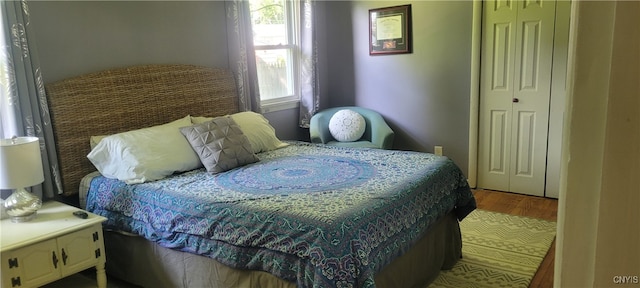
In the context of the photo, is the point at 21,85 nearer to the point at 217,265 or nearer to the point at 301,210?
the point at 217,265

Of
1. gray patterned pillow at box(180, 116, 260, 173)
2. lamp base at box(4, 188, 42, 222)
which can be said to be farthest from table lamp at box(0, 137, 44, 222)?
gray patterned pillow at box(180, 116, 260, 173)

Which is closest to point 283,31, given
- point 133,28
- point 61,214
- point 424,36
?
point 424,36

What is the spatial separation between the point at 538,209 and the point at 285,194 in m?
2.49

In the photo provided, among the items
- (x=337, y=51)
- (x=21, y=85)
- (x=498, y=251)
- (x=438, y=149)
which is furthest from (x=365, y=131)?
(x=21, y=85)

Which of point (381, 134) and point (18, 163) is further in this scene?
point (381, 134)

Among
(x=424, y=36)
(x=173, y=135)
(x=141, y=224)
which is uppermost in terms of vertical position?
(x=424, y=36)

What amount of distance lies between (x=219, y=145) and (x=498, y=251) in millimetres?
1967

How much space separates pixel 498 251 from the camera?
3.18 metres

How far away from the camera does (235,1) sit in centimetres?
389

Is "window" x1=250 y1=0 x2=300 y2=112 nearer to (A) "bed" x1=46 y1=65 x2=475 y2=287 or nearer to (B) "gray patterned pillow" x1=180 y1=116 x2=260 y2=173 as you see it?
(A) "bed" x1=46 y1=65 x2=475 y2=287

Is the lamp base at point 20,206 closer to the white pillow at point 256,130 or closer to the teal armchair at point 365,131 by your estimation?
the white pillow at point 256,130

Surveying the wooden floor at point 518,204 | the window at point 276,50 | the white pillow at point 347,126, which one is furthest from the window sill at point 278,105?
the wooden floor at point 518,204

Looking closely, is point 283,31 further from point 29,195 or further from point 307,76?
point 29,195

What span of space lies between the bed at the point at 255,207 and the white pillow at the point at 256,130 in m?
0.05
